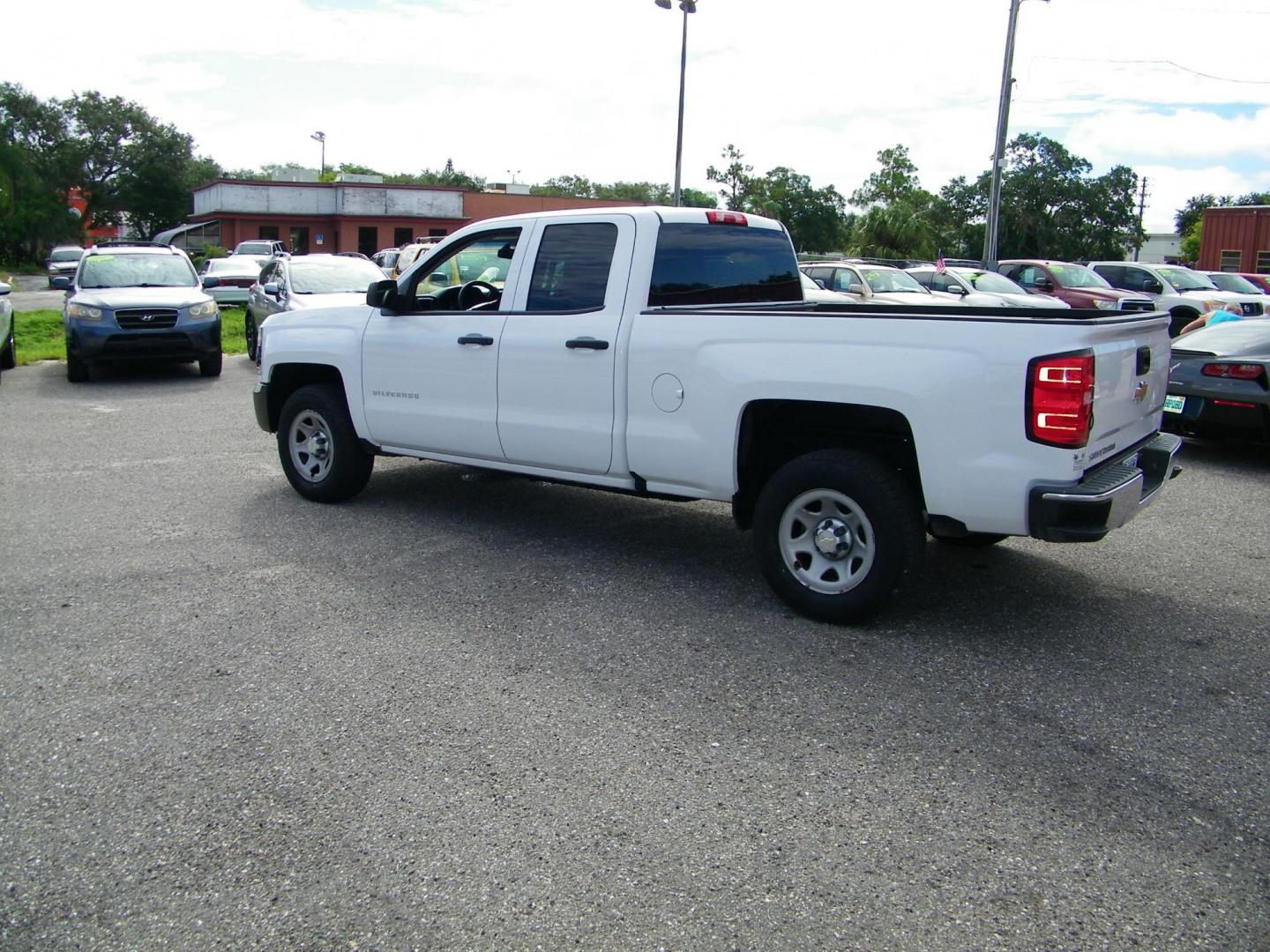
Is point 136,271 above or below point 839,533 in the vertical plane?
above

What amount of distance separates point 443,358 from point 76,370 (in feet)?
31.3

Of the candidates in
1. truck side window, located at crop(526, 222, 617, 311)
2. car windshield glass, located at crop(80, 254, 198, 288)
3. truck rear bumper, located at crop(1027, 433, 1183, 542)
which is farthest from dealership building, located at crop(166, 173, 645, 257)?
truck rear bumper, located at crop(1027, 433, 1183, 542)

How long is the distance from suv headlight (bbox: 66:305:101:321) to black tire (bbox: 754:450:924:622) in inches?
446

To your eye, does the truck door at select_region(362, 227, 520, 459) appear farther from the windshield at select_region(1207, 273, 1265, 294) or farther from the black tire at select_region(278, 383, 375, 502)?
the windshield at select_region(1207, 273, 1265, 294)

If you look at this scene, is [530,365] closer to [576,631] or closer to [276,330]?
[576,631]

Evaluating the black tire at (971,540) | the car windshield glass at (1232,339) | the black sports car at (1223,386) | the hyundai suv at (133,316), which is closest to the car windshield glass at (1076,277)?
the car windshield glass at (1232,339)

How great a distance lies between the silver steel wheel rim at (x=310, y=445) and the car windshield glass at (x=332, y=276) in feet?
21.9

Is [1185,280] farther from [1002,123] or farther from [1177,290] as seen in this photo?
[1002,123]

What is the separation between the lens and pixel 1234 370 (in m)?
9.49

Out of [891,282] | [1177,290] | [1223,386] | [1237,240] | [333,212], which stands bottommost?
[1223,386]

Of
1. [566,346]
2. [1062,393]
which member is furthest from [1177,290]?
[1062,393]

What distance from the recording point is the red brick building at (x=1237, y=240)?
128 feet

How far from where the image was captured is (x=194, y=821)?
3.39 meters

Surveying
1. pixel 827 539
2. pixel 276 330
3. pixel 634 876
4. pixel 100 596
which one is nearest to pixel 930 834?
pixel 634 876
